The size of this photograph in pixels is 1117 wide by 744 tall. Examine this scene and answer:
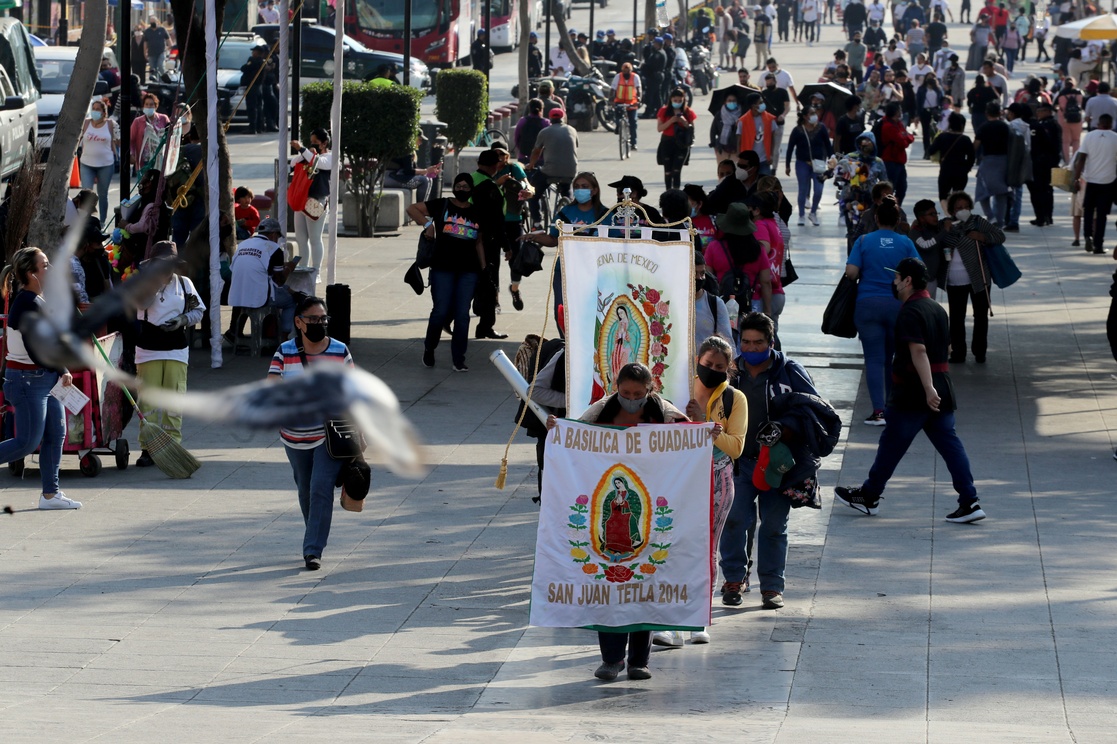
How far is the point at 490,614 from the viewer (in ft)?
29.1

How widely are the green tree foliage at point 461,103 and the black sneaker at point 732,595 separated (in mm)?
19464

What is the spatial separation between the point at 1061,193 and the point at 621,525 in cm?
2345

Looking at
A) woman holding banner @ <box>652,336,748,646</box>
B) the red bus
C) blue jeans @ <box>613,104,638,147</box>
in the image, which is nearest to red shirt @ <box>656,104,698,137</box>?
blue jeans @ <box>613,104,638,147</box>

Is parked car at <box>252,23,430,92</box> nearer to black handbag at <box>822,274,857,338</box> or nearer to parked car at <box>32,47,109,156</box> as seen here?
parked car at <box>32,47,109,156</box>

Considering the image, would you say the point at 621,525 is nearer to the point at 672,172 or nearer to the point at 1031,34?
the point at 672,172

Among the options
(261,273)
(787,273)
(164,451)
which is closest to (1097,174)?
(787,273)

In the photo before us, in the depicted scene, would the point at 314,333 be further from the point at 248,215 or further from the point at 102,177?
the point at 102,177

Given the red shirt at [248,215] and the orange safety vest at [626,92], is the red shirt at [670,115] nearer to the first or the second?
the orange safety vest at [626,92]

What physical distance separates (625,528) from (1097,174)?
49.7 ft

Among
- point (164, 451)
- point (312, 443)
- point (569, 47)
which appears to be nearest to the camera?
point (312, 443)

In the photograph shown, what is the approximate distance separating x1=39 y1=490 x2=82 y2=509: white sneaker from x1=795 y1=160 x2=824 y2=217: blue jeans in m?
14.7

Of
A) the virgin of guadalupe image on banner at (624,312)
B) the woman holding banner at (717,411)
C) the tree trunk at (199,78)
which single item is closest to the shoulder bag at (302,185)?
the tree trunk at (199,78)

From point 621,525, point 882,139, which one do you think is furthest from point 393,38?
point 621,525

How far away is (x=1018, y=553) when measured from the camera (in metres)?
10.0
